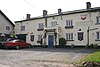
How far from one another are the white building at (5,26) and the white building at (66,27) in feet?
16.8

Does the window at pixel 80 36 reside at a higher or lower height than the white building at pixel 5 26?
lower

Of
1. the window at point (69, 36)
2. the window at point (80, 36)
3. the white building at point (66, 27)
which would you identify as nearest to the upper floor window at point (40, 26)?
the white building at point (66, 27)

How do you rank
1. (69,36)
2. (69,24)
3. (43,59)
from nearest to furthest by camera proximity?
(43,59) → (69,36) → (69,24)

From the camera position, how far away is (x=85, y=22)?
1394 inches

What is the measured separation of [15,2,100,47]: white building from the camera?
1359 inches

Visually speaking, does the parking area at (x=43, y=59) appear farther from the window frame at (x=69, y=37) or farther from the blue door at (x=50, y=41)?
the blue door at (x=50, y=41)

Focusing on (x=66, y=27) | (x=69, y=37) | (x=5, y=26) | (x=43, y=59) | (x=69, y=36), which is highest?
(x=5, y=26)

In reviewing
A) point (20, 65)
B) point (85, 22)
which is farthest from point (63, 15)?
point (20, 65)

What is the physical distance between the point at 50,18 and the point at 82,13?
7.03 metres

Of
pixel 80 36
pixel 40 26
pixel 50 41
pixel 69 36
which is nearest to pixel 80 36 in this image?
pixel 80 36

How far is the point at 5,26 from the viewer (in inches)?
1982

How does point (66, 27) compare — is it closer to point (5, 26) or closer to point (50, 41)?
point (50, 41)

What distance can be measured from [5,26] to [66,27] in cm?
1770

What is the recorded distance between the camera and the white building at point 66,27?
113 ft
